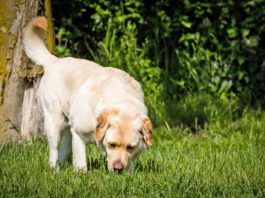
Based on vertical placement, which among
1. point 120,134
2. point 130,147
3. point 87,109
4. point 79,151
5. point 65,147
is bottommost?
point 65,147

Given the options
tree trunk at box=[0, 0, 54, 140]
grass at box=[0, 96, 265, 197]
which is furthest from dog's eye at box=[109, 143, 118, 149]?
tree trunk at box=[0, 0, 54, 140]

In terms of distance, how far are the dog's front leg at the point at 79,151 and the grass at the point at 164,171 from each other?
0.30 ft

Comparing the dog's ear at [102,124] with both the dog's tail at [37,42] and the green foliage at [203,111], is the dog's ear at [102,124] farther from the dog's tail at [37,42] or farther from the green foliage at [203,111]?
the green foliage at [203,111]

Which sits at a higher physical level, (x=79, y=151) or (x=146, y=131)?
(x=146, y=131)

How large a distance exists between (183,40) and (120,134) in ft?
16.8

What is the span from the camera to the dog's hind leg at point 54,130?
677cm

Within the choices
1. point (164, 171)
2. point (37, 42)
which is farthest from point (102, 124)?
point (37, 42)

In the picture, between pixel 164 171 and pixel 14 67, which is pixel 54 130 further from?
pixel 14 67

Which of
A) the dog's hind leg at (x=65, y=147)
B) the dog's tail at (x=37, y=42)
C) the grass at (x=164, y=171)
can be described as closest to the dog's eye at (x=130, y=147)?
the grass at (x=164, y=171)

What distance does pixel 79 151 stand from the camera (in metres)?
6.32

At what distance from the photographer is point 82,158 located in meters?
6.34

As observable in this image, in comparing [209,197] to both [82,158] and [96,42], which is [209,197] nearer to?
[82,158]

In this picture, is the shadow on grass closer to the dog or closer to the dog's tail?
the dog

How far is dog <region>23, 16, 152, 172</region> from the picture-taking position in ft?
19.4
